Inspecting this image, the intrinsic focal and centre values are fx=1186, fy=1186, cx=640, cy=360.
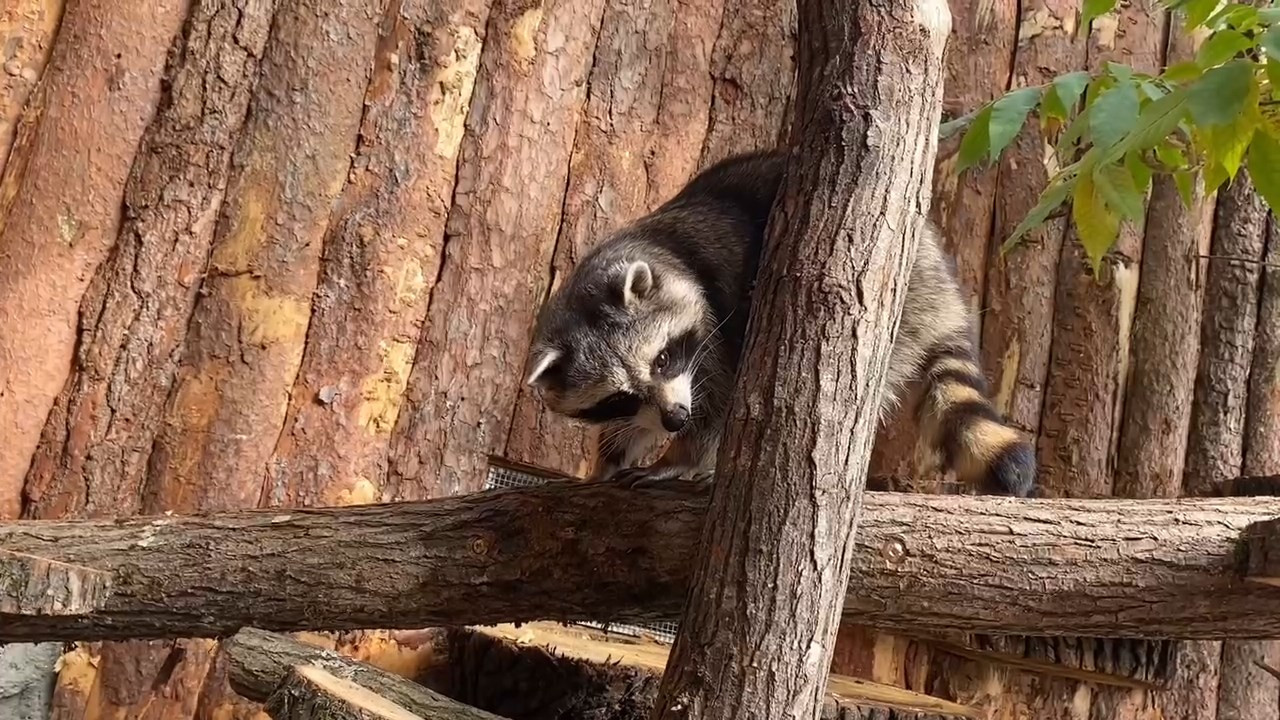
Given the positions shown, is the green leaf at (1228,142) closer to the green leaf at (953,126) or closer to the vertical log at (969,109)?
the green leaf at (953,126)

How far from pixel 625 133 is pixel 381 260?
3.04 feet

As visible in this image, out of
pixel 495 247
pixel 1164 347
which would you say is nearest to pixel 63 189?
pixel 495 247

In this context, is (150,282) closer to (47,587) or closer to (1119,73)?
(47,587)

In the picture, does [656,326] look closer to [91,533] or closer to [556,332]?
[556,332]

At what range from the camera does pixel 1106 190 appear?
241cm

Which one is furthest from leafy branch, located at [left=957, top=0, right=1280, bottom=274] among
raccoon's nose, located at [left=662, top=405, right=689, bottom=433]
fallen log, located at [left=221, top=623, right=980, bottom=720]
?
fallen log, located at [left=221, top=623, right=980, bottom=720]

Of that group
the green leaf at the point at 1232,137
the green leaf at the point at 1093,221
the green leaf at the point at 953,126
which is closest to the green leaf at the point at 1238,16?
the green leaf at the point at 1232,137

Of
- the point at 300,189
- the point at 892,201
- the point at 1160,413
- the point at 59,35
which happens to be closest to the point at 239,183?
the point at 300,189

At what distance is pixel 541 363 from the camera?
3043 mm

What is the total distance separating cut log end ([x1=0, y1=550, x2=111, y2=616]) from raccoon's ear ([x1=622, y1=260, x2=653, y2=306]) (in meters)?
1.38

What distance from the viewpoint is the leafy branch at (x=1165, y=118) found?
6.39ft

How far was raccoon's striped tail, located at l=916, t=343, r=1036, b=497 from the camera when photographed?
2855mm

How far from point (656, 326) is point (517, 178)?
915mm

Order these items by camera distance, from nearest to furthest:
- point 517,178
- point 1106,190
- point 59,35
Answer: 1. point 1106,190
2. point 59,35
3. point 517,178
